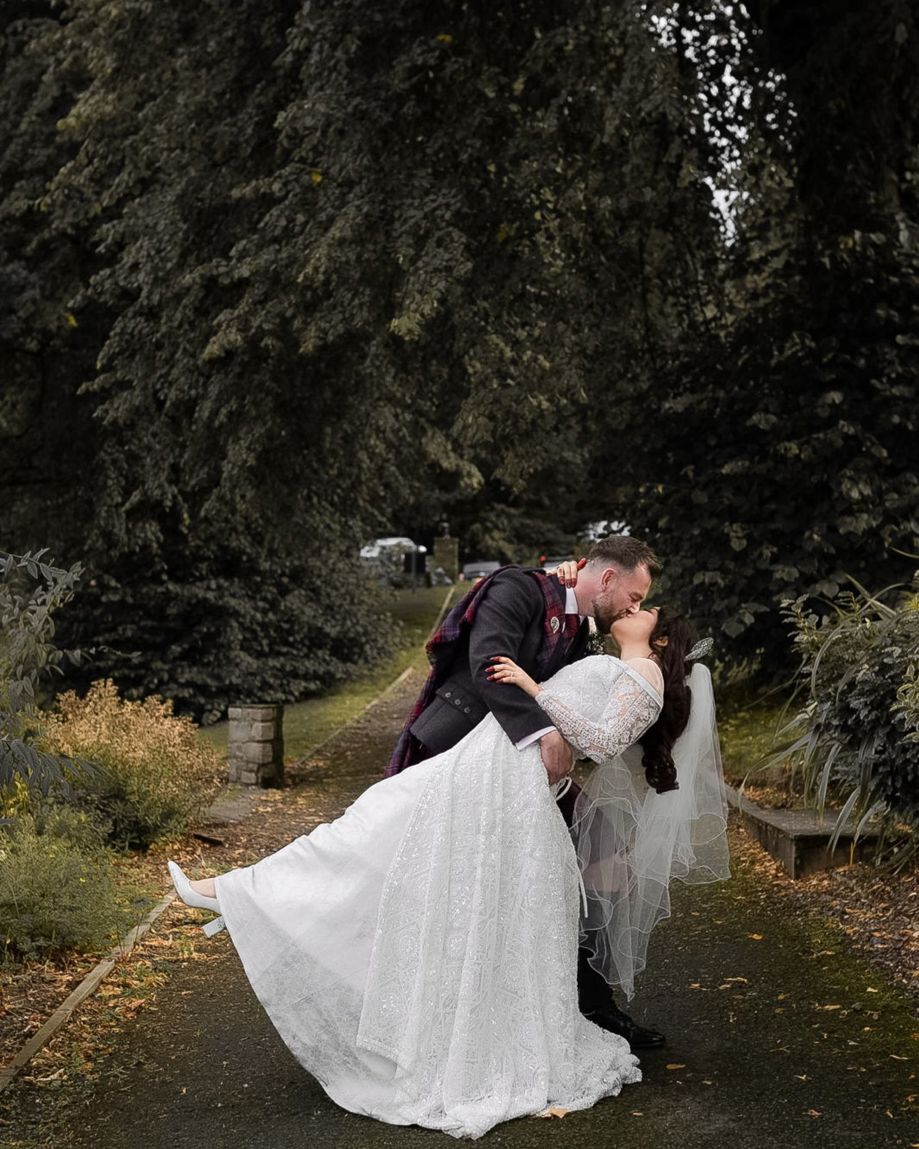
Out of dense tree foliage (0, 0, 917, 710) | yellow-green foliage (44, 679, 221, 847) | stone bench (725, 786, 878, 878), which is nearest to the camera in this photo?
stone bench (725, 786, 878, 878)

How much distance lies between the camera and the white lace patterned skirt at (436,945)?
188 inches

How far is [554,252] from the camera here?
39.7 ft

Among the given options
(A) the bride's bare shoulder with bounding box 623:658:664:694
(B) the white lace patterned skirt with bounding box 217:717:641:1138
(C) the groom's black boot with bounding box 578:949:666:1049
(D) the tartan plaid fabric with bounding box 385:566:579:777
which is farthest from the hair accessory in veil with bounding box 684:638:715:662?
(C) the groom's black boot with bounding box 578:949:666:1049

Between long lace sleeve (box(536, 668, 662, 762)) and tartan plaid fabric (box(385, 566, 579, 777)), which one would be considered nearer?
long lace sleeve (box(536, 668, 662, 762))

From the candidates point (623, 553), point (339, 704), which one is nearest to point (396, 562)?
point (339, 704)

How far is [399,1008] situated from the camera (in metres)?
4.81

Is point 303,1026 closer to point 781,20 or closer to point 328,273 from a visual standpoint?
point 328,273

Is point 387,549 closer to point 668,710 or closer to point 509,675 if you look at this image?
point 668,710

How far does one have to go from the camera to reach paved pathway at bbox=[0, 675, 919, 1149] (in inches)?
181

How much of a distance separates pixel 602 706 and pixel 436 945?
99 centimetres

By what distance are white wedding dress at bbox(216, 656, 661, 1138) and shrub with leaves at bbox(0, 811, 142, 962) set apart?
2.02 meters

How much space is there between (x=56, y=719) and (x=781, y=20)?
27.1 ft

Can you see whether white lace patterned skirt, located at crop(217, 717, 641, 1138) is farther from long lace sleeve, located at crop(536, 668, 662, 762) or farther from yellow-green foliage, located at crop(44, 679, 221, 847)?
yellow-green foliage, located at crop(44, 679, 221, 847)

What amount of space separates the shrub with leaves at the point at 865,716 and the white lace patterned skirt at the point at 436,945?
2.18 meters
